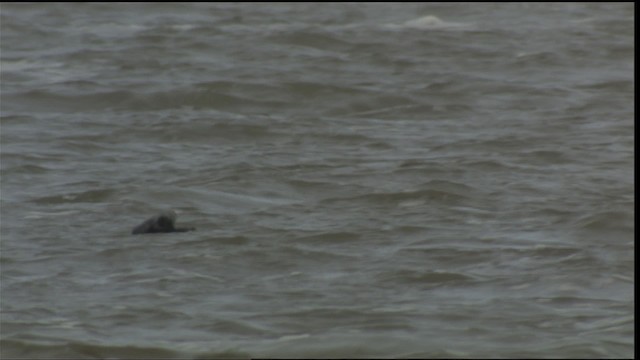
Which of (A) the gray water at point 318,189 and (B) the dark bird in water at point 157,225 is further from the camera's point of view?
(B) the dark bird in water at point 157,225

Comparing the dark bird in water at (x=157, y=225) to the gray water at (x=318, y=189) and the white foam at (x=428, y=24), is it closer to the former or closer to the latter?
the gray water at (x=318, y=189)

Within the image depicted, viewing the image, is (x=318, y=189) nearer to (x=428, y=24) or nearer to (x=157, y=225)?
(x=157, y=225)

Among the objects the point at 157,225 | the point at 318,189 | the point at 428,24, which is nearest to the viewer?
the point at 157,225

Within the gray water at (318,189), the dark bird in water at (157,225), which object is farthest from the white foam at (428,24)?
the dark bird in water at (157,225)

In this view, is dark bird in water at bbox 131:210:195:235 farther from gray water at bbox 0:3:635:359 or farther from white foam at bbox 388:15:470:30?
white foam at bbox 388:15:470:30

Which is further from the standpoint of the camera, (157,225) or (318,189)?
(318,189)

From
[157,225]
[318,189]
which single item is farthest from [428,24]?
[157,225]

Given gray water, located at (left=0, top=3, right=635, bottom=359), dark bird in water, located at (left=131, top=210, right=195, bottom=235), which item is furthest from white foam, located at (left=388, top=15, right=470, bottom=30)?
dark bird in water, located at (left=131, top=210, right=195, bottom=235)

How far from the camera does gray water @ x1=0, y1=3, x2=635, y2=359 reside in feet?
23.9

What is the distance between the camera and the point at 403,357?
6.75 metres

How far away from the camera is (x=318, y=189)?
10.5m

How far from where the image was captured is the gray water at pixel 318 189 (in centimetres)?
730

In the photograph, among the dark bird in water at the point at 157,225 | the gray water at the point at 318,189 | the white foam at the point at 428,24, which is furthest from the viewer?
the white foam at the point at 428,24

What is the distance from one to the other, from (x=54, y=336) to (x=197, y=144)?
5.12 meters
